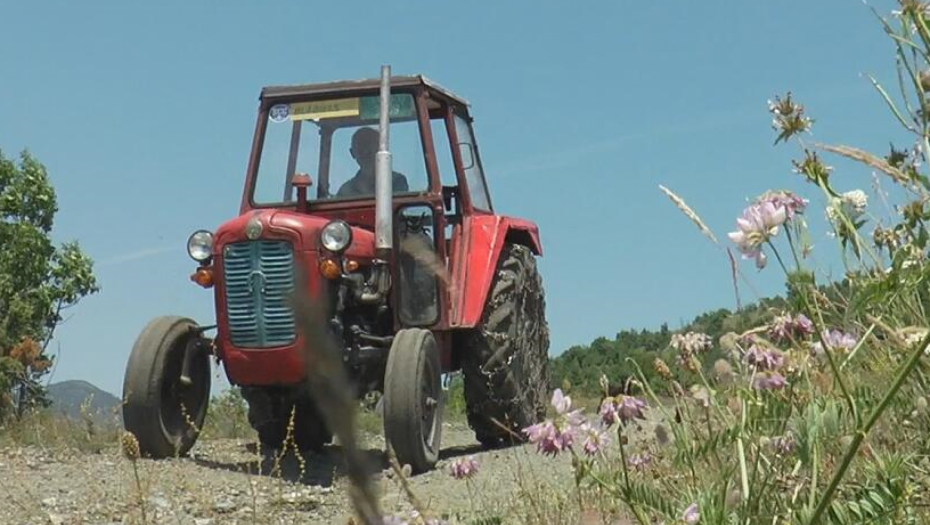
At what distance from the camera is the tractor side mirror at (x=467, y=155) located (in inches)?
325

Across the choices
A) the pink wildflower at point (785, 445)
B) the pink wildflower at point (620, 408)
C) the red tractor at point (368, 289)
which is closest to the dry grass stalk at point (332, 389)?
the pink wildflower at point (785, 445)

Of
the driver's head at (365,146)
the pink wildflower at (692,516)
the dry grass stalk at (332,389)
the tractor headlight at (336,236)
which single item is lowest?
the pink wildflower at (692,516)

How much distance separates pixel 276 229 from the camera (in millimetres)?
6918

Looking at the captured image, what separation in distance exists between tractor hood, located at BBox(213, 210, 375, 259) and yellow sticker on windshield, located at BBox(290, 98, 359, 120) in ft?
2.81

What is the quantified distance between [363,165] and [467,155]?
3.00ft

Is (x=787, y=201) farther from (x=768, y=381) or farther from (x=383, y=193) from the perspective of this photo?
(x=383, y=193)

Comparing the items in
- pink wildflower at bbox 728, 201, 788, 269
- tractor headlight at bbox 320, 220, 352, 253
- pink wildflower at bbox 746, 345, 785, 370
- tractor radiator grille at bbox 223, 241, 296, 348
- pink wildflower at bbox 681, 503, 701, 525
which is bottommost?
pink wildflower at bbox 681, 503, 701, 525

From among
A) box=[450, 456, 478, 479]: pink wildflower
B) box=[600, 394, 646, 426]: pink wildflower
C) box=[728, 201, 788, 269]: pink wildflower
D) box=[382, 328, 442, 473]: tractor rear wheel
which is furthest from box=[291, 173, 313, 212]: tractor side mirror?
box=[728, 201, 788, 269]: pink wildflower

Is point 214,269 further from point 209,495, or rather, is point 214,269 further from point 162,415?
point 209,495

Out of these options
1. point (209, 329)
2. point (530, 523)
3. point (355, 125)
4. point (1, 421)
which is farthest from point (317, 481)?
point (1, 421)

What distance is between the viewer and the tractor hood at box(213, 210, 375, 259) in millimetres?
6887

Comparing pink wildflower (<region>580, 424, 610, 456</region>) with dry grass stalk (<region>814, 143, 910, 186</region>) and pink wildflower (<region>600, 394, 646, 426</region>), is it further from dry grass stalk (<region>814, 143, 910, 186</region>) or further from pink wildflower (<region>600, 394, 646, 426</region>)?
dry grass stalk (<region>814, 143, 910, 186</region>)

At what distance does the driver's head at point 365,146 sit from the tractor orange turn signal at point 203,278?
124 centimetres

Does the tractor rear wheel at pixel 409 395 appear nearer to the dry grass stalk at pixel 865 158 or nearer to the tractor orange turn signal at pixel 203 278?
the tractor orange turn signal at pixel 203 278
